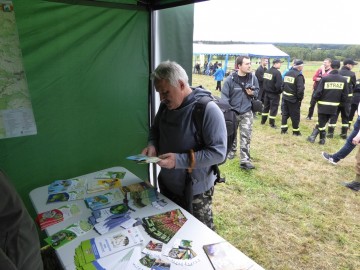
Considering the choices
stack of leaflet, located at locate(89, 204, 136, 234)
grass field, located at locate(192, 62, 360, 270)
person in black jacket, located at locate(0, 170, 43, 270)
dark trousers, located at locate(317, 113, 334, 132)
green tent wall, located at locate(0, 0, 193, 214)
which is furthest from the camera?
dark trousers, located at locate(317, 113, 334, 132)

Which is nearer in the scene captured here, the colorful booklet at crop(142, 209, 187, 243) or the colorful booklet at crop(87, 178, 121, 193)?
the colorful booklet at crop(142, 209, 187, 243)

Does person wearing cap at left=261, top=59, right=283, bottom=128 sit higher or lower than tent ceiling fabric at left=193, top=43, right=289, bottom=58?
lower

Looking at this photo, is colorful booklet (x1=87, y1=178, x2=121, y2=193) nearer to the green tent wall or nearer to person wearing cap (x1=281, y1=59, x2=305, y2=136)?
the green tent wall

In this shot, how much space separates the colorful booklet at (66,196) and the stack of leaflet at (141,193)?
292mm

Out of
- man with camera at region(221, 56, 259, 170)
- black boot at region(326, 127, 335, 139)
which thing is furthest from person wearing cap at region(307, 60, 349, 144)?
man with camera at region(221, 56, 259, 170)

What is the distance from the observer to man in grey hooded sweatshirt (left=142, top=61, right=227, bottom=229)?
1.63m

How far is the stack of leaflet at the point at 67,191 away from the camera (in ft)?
6.01

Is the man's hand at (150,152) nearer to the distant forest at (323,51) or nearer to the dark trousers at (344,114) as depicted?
the dark trousers at (344,114)

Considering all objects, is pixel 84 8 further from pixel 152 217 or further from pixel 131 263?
pixel 131 263

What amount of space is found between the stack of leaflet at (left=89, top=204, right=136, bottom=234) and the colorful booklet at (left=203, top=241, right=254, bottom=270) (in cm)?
51

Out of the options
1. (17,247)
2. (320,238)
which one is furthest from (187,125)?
(320,238)

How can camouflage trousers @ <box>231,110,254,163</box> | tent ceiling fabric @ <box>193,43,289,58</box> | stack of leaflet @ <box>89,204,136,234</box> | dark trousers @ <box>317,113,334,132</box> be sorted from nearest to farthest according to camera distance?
stack of leaflet @ <box>89,204,136,234</box>
camouflage trousers @ <box>231,110,254,163</box>
dark trousers @ <box>317,113,334,132</box>
tent ceiling fabric @ <box>193,43,289,58</box>

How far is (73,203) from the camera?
1769 millimetres

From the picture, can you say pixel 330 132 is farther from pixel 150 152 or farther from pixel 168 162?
pixel 168 162
